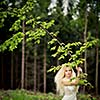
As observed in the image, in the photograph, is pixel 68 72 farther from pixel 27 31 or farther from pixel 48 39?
pixel 48 39

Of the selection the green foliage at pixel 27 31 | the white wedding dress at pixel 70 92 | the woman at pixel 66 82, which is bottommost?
the white wedding dress at pixel 70 92

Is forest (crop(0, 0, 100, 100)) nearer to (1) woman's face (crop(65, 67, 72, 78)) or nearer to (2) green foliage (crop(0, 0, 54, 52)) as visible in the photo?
(2) green foliage (crop(0, 0, 54, 52))

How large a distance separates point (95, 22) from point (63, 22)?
7.82 metres

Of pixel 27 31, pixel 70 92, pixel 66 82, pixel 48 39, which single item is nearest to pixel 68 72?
pixel 66 82

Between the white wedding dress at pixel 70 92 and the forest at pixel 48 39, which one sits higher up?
the forest at pixel 48 39

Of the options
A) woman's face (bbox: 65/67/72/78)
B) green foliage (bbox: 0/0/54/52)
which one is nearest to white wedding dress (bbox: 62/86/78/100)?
woman's face (bbox: 65/67/72/78)

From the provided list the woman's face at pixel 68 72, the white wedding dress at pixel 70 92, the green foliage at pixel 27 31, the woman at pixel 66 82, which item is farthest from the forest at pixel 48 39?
the woman's face at pixel 68 72

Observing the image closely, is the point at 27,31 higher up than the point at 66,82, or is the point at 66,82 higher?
the point at 27,31

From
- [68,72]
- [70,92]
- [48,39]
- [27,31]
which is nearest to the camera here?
[27,31]

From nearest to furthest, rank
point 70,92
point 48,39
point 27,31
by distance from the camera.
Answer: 1. point 27,31
2. point 70,92
3. point 48,39

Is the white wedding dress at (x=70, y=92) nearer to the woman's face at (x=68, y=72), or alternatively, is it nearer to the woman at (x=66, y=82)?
the woman at (x=66, y=82)

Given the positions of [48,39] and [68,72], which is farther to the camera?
[48,39]

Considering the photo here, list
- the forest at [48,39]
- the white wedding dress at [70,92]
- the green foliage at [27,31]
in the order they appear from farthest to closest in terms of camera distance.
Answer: the white wedding dress at [70,92]
the forest at [48,39]
the green foliage at [27,31]

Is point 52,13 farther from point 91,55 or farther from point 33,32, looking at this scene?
point 33,32
